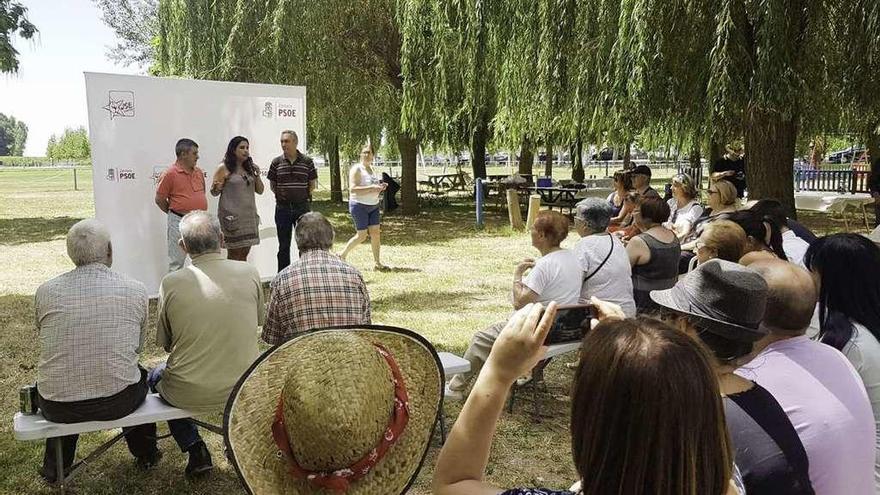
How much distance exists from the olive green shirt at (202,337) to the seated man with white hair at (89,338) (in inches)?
5.5

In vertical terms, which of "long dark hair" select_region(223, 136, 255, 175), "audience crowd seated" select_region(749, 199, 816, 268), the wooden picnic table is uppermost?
"long dark hair" select_region(223, 136, 255, 175)

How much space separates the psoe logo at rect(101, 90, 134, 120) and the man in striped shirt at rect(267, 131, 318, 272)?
1.39 m

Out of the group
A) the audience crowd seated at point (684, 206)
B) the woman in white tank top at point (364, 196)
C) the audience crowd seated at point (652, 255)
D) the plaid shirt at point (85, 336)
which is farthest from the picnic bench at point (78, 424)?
the woman in white tank top at point (364, 196)

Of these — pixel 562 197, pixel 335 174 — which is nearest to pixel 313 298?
pixel 562 197

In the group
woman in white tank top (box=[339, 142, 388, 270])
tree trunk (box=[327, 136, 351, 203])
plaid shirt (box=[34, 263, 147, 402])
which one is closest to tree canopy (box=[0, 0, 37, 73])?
tree trunk (box=[327, 136, 351, 203])

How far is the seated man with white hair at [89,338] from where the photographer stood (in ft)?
9.69

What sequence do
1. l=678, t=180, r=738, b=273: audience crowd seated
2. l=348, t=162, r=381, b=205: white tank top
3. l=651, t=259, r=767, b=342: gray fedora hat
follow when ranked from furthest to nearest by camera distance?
l=348, t=162, r=381, b=205: white tank top, l=678, t=180, r=738, b=273: audience crowd seated, l=651, t=259, r=767, b=342: gray fedora hat

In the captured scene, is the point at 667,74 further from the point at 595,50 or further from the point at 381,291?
the point at 381,291

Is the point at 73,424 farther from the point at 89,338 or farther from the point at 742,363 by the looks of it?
the point at 742,363

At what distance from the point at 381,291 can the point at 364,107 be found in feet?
21.4

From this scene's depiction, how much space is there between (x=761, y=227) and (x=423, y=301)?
12.4ft

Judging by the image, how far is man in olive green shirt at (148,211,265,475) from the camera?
3197mm

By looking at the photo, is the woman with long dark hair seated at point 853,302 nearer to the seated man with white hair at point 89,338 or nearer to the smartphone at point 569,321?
the smartphone at point 569,321

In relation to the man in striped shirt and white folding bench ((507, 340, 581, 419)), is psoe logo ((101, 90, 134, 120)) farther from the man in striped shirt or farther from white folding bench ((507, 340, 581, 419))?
white folding bench ((507, 340, 581, 419))
